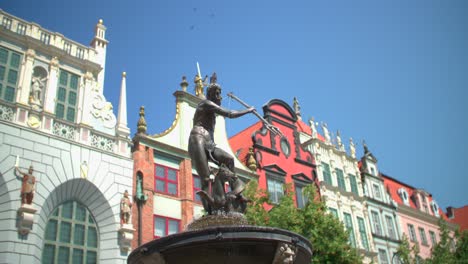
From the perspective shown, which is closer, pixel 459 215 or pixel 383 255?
pixel 383 255

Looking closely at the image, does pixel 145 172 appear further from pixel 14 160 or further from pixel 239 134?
pixel 239 134

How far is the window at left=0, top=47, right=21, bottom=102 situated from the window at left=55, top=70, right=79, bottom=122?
190 centimetres

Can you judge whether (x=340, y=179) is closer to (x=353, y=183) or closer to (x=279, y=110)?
(x=353, y=183)

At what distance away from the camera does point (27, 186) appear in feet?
59.4

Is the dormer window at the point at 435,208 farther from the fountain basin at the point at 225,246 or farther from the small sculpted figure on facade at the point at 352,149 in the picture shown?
the fountain basin at the point at 225,246

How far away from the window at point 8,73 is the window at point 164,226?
27.1ft

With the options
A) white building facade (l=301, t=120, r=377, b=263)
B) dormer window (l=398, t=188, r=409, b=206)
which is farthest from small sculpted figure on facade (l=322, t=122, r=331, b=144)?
dormer window (l=398, t=188, r=409, b=206)

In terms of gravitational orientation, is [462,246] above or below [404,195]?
below

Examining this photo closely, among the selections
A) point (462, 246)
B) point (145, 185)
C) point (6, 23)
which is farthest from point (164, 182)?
point (462, 246)

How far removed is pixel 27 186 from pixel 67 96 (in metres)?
5.19

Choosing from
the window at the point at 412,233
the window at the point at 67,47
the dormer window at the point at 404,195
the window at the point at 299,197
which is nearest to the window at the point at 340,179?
the window at the point at 299,197

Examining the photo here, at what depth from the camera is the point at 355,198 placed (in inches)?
1426

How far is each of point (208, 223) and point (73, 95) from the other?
596 inches

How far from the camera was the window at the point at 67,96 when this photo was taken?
21234mm
